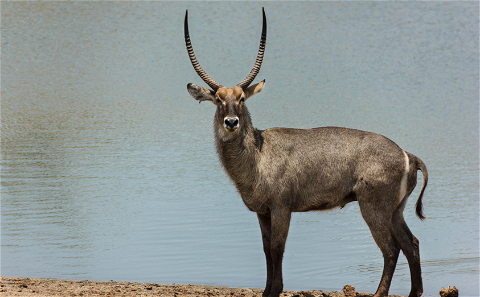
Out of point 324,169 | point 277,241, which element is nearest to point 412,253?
point 324,169

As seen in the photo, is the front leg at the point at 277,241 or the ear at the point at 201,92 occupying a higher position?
the ear at the point at 201,92

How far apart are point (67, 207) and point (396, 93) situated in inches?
626

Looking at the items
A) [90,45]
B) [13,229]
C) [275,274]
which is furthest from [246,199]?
[90,45]

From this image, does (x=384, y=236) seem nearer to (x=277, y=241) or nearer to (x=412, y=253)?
(x=412, y=253)

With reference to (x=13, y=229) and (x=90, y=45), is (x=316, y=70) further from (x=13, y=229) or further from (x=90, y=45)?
(x=13, y=229)

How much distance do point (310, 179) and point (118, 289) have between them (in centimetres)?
258

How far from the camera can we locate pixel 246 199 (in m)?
7.12

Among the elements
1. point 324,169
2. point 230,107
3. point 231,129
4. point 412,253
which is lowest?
point 412,253

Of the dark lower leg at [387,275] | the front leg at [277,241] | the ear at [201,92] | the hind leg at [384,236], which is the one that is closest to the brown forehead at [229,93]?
the ear at [201,92]

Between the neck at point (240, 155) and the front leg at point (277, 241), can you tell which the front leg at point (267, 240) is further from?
the neck at point (240, 155)

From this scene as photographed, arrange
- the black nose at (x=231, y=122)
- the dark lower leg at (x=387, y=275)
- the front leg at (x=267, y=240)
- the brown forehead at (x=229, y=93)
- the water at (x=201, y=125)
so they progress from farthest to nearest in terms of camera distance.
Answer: the water at (x=201, y=125)
the front leg at (x=267, y=240)
the dark lower leg at (x=387, y=275)
the brown forehead at (x=229, y=93)
the black nose at (x=231, y=122)

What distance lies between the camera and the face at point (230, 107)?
6637 mm

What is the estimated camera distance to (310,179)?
709cm

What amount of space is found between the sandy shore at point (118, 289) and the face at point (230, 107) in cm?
202
